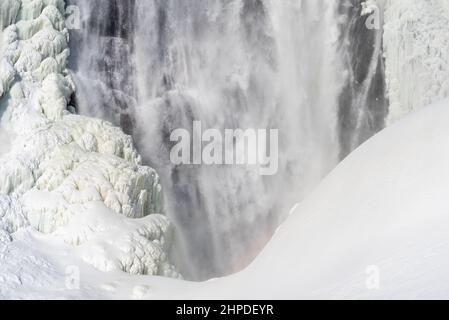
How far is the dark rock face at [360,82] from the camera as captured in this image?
1172cm

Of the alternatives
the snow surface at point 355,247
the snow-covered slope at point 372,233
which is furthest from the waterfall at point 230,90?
the snow-covered slope at point 372,233

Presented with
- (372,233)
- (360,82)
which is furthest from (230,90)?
(372,233)

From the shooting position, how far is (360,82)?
11844mm

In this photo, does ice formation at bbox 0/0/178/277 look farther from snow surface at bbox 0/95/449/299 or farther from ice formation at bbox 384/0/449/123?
ice formation at bbox 384/0/449/123

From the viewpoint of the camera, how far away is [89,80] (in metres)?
10.3

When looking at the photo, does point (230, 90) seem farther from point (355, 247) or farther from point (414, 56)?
point (355, 247)

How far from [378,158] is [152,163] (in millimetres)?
5574

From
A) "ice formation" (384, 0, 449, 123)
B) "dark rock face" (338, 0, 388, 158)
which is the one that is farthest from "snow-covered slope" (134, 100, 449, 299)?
"ice formation" (384, 0, 449, 123)

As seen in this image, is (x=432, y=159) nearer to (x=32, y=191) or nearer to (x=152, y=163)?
(x=32, y=191)

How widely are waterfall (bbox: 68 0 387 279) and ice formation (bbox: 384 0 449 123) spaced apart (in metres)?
0.29

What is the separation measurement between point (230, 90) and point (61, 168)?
Result: 423cm

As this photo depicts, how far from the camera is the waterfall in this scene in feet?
34.5

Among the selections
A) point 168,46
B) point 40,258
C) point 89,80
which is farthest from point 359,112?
point 40,258
